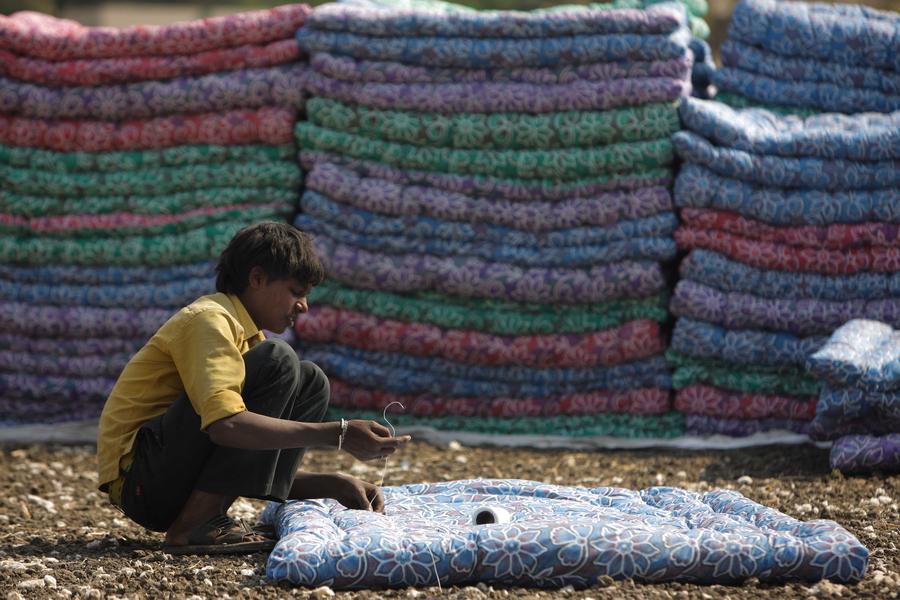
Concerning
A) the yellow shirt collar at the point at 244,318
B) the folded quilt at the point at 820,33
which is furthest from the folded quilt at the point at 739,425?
the yellow shirt collar at the point at 244,318

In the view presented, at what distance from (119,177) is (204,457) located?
254 cm

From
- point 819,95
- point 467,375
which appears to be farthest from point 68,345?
point 819,95

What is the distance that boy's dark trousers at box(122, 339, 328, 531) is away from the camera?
320cm

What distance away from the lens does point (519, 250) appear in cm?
521

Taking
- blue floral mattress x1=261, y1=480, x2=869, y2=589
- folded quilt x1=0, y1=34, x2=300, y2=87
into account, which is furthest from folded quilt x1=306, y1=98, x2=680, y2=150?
blue floral mattress x1=261, y1=480, x2=869, y2=589

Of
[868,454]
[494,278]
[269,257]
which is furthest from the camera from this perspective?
[494,278]

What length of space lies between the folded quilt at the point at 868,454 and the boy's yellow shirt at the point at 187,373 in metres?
2.11

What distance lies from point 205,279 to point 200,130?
24.4 inches

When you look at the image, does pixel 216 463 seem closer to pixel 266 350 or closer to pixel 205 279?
pixel 266 350

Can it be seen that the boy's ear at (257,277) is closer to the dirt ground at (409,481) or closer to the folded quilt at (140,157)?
the dirt ground at (409,481)

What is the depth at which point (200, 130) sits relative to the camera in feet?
17.7

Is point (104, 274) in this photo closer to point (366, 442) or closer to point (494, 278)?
point (494, 278)

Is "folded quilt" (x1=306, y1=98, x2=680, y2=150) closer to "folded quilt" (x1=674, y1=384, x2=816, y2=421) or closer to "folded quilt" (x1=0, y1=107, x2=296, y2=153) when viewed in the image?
Answer: "folded quilt" (x1=0, y1=107, x2=296, y2=153)

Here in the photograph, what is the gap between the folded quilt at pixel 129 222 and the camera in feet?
17.7
